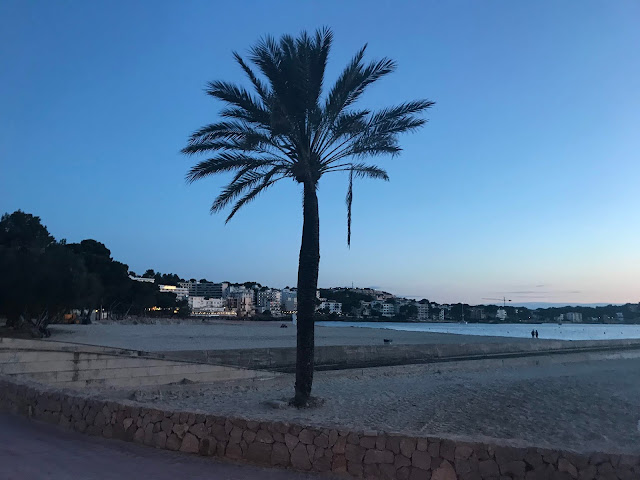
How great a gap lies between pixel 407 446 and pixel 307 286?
7282 millimetres

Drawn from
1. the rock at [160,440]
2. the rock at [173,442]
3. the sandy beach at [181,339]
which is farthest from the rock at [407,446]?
the sandy beach at [181,339]

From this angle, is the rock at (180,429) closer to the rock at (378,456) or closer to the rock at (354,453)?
the rock at (354,453)

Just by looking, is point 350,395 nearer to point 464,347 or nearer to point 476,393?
point 476,393

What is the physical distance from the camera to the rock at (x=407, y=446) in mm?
5434

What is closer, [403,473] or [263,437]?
[403,473]

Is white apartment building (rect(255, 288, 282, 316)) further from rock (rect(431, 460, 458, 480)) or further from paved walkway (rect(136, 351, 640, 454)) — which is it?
rock (rect(431, 460, 458, 480))

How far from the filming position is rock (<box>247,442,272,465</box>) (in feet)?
20.1

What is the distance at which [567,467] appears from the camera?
4.92 meters

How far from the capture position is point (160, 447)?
265 inches

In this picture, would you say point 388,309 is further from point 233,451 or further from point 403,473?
point 403,473

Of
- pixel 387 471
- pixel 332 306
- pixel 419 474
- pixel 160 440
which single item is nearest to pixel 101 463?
pixel 160 440

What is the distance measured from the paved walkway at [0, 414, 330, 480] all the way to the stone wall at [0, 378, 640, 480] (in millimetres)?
167

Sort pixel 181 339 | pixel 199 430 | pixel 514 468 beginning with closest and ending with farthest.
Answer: pixel 514 468, pixel 199 430, pixel 181 339

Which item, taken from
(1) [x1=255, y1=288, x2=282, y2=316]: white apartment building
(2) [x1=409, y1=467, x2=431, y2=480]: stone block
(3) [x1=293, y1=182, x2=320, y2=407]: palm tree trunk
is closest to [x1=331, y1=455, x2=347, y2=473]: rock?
(2) [x1=409, y1=467, x2=431, y2=480]: stone block
